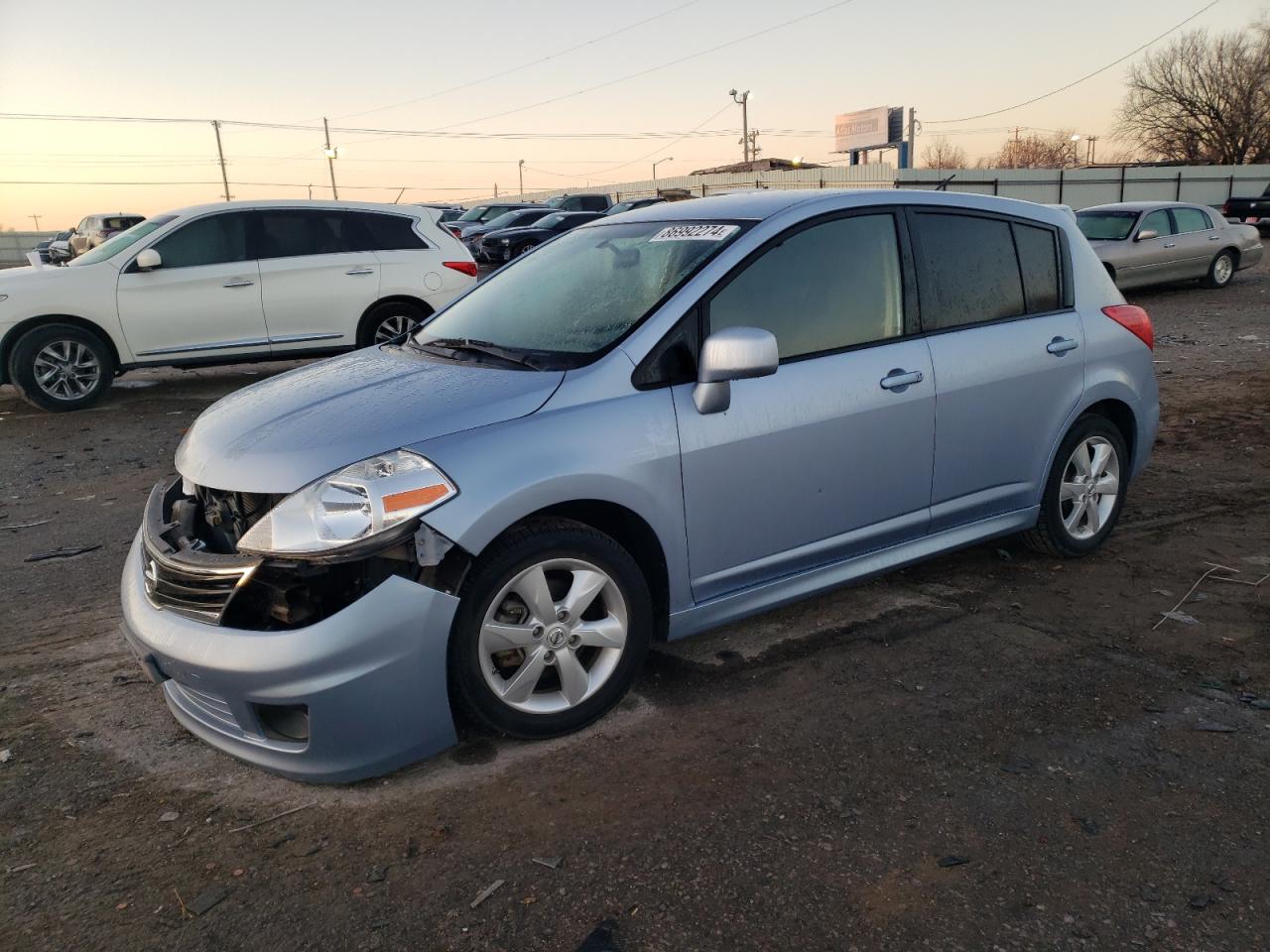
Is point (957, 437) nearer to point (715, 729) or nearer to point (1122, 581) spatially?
point (1122, 581)

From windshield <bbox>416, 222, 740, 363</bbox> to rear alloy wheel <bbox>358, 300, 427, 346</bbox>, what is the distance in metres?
5.44

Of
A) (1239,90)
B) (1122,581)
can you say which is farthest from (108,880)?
(1239,90)

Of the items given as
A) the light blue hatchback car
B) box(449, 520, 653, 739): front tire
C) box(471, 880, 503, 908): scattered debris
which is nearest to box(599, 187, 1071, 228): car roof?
the light blue hatchback car

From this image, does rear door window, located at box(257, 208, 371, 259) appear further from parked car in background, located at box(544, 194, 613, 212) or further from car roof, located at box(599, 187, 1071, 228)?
parked car in background, located at box(544, 194, 613, 212)

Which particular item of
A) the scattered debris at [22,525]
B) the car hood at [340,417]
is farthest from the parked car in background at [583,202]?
the car hood at [340,417]

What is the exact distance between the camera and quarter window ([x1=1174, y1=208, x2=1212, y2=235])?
15242mm

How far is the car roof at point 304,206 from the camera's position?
9031 mm

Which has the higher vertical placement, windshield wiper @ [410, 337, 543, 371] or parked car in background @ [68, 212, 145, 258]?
parked car in background @ [68, 212, 145, 258]

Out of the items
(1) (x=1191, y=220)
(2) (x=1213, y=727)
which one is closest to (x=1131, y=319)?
(2) (x=1213, y=727)

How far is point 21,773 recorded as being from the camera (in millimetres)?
3037

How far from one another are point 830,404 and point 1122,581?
1.91m

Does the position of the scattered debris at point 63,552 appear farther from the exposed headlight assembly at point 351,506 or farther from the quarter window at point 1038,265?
the quarter window at point 1038,265

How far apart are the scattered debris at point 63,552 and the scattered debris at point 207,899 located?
10.7 feet

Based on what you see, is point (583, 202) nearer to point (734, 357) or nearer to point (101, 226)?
point (101, 226)
